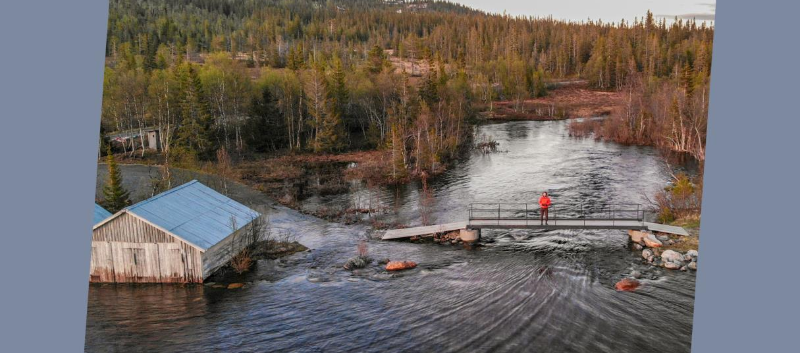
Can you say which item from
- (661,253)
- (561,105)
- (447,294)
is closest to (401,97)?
(561,105)

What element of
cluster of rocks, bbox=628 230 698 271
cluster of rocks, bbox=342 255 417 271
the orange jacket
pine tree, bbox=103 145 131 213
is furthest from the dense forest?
cluster of rocks, bbox=342 255 417 271

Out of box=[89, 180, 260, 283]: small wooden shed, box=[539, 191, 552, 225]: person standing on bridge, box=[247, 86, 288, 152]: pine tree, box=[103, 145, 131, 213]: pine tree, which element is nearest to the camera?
box=[89, 180, 260, 283]: small wooden shed

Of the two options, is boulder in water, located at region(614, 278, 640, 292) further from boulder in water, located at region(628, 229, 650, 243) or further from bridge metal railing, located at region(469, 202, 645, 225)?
bridge metal railing, located at region(469, 202, 645, 225)

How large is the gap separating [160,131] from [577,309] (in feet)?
36.0

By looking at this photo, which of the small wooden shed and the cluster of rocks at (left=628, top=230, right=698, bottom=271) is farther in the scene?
the cluster of rocks at (left=628, top=230, right=698, bottom=271)

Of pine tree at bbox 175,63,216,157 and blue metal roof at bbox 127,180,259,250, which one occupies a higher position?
pine tree at bbox 175,63,216,157

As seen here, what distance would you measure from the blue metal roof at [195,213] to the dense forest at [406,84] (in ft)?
4.99

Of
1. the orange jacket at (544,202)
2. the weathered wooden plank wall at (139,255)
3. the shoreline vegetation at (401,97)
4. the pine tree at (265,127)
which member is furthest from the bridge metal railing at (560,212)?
the weathered wooden plank wall at (139,255)

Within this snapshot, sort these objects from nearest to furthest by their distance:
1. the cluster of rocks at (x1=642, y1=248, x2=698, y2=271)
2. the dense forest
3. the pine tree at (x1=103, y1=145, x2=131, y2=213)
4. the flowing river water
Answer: the flowing river water < the cluster of rocks at (x1=642, y1=248, x2=698, y2=271) < the pine tree at (x1=103, y1=145, x2=131, y2=213) < the dense forest

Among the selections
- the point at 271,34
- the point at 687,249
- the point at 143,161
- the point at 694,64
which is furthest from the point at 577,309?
the point at 271,34

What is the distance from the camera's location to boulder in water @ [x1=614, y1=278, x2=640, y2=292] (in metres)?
13.5

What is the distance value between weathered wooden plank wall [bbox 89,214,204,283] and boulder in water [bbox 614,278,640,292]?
898 cm

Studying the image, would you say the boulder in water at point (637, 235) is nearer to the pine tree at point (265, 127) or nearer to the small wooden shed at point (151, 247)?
the pine tree at point (265, 127)

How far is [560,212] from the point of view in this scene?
1641 centimetres
